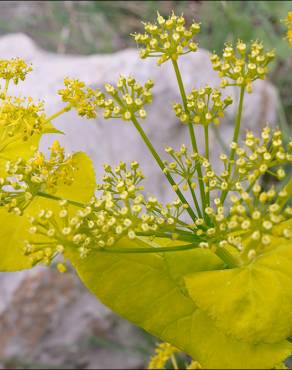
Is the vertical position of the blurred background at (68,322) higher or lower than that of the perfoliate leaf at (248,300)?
lower

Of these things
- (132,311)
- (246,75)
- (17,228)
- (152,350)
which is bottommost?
(152,350)

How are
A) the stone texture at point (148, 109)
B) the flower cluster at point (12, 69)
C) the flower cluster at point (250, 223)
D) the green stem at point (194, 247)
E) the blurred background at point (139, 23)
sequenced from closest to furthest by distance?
the flower cluster at point (250, 223), the green stem at point (194, 247), the flower cluster at point (12, 69), the stone texture at point (148, 109), the blurred background at point (139, 23)

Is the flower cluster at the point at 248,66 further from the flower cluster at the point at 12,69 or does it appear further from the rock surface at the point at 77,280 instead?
the rock surface at the point at 77,280

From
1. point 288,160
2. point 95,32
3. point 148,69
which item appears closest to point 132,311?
point 288,160

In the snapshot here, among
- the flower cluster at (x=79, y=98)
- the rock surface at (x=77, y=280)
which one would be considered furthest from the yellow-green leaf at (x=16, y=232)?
the rock surface at (x=77, y=280)

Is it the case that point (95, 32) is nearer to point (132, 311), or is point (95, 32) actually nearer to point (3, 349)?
point (3, 349)

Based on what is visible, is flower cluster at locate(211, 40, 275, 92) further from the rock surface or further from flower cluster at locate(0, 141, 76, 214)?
the rock surface

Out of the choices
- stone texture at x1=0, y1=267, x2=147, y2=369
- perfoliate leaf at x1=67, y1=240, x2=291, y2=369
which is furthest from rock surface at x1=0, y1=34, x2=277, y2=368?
perfoliate leaf at x1=67, y1=240, x2=291, y2=369

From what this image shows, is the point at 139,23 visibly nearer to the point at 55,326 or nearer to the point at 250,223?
the point at 55,326
